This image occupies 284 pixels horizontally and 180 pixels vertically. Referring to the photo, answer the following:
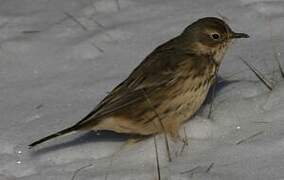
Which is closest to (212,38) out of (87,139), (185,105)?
(185,105)

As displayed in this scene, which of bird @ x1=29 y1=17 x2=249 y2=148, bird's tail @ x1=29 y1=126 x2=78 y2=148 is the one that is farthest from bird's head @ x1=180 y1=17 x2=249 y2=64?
bird's tail @ x1=29 y1=126 x2=78 y2=148

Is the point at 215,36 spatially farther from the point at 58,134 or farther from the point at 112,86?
the point at 58,134

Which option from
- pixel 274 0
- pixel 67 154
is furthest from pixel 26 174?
pixel 274 0

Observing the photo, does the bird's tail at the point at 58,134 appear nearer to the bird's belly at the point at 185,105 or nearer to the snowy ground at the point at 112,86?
the snowy ground at the point at 112,86

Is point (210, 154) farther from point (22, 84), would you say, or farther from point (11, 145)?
point (22, 84)

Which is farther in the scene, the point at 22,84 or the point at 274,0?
the point at 274,0

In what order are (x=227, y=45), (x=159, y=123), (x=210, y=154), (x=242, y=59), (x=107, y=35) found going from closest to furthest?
(x=210, y=154)
(x=159, y=123)
(x=227, y=45)
(x=242, y=59)
(x=107, y=35)
